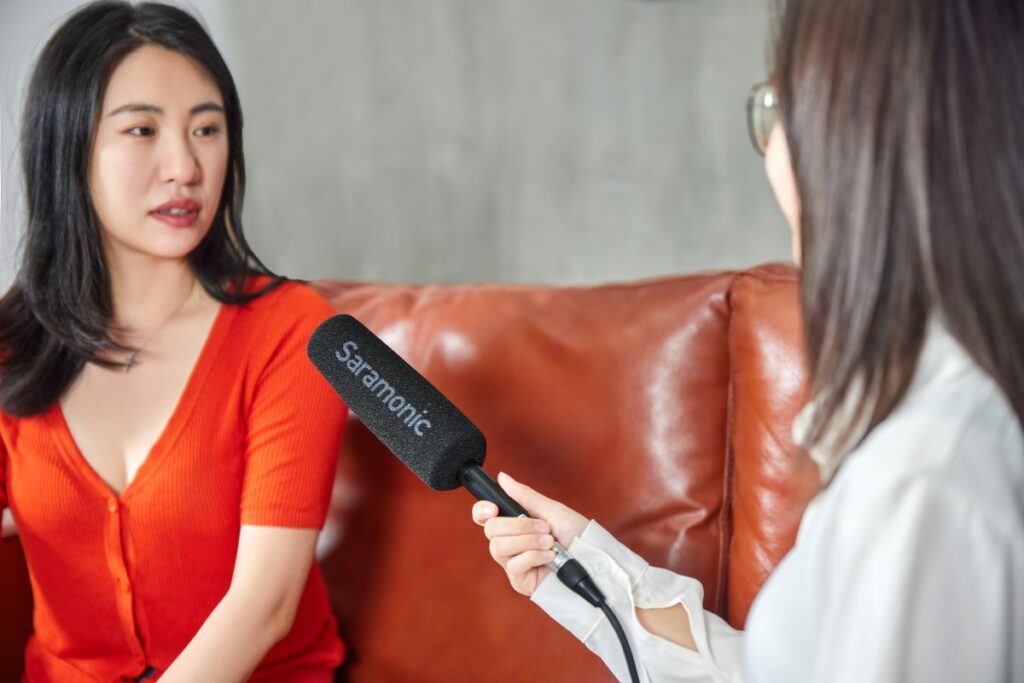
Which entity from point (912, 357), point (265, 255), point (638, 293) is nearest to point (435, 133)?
point (265, 255)

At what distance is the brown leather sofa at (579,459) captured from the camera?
3.70ft

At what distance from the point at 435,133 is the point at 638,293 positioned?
96 cm

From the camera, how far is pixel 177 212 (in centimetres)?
116

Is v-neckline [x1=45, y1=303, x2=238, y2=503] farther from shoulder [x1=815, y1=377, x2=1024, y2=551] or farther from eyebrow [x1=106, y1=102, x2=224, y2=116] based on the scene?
shoulder [x1=815, y1=377, x2=1024, y2=551]

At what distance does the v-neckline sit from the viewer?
3.67 ft

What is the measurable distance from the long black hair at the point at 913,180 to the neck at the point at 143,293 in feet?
2.85

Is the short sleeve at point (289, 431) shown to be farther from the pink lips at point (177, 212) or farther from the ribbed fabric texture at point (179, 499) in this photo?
the pink lips at point (177, 212)

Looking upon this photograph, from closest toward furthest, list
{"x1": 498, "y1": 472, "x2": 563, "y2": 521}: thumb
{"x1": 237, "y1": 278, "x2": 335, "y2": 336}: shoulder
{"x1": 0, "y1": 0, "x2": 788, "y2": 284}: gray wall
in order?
1. {"x1": 498, "y1": 472, "x2": 563, "y2": 521}: thumb
2. {"x1": 237, "y1": 278, "x2": 335, "y2": 336}: shoulder
3. {"x1": 0, "y1": 0, "x2": 788, "y2": 284}: gray wall

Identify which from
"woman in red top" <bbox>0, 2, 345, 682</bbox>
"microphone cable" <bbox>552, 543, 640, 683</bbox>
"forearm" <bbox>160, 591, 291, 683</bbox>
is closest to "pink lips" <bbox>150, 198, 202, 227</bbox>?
"woman in red top" <bbox>0, 2, 345, 682</bbox>

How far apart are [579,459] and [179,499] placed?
1.48 feet

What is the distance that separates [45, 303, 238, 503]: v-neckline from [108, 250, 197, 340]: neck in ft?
0.27

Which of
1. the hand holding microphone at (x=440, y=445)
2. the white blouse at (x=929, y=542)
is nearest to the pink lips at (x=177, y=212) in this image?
the hand holding microphone at (x=440, y=445)

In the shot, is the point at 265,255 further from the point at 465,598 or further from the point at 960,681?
the point at 960,681

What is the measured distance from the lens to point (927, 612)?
0.51m
